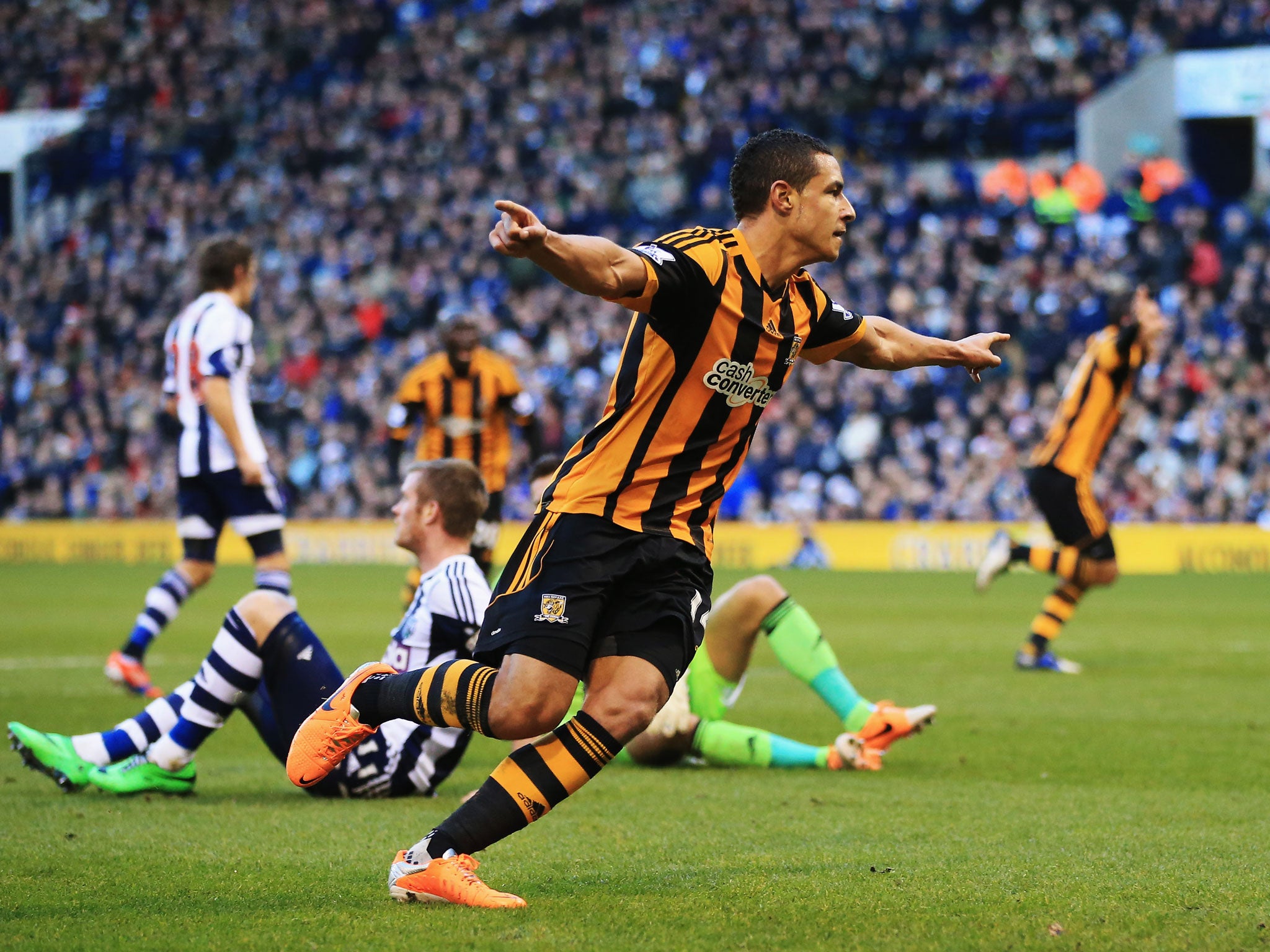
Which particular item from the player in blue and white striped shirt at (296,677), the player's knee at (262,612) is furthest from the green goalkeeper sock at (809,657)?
the player's knee at (262,612)

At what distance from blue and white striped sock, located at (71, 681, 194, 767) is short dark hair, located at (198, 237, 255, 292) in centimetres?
357

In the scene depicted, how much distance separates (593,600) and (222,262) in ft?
17.4

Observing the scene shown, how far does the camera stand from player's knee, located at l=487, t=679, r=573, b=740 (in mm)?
3975

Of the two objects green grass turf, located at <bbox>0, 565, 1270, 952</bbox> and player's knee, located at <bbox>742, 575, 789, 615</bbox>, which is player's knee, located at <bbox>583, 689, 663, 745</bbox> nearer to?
green grass turf, located at <bbox>0, 565, 1270, 952</bbox>

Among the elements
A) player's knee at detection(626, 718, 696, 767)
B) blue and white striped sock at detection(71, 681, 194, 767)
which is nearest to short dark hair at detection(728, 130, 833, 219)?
blue and white striped sock at detection(71, 681, 194, 767)

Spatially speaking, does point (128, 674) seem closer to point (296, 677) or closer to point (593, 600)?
point (296, 677)

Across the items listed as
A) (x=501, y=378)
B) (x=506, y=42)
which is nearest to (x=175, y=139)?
(x=506, y=42)

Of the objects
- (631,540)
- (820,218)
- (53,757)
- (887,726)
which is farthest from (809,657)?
(53,757)

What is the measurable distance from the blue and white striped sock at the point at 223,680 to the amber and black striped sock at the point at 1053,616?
22.7 feet

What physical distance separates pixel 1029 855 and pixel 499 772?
1740 mm

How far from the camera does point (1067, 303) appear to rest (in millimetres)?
25391

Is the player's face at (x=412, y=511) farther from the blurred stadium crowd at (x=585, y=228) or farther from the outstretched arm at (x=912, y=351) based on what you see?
the blurred stadium crowd at (x=585, y=228)

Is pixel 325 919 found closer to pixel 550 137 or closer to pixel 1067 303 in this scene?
pixel 1067 303

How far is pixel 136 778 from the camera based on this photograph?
573 centimetres
